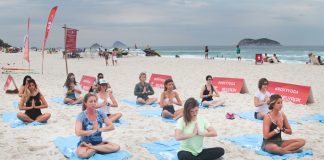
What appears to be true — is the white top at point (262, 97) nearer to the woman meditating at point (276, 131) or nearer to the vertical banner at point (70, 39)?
the woman meditating at point (276, 131)

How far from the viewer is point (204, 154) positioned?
17.0ft

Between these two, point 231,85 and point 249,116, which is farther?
point 231,85

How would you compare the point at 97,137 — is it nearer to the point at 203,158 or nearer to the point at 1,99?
the point at 203,158

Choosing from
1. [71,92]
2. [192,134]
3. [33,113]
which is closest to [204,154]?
[192,134]

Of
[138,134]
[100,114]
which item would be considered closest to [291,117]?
[138,134]

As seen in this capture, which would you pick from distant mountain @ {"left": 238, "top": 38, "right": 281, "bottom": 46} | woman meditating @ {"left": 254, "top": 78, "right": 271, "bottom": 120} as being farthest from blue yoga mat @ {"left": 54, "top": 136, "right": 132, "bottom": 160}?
distant mountain @ {"left": 238, "top": 38, "right": 281, "bottom": 46}

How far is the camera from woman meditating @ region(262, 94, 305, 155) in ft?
18.1

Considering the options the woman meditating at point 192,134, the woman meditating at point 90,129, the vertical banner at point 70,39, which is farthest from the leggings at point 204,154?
the vertical banner at point 70,39

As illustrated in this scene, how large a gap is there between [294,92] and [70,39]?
10184 millimetres

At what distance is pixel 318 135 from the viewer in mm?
7086

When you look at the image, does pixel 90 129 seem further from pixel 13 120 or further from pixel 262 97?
pixel 262 97

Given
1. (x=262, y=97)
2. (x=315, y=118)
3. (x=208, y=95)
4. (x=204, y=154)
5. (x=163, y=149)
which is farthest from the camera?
(x=208, y=95)

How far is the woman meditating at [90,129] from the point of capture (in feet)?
17.2

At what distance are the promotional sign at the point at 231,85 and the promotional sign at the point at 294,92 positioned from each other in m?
1.57
